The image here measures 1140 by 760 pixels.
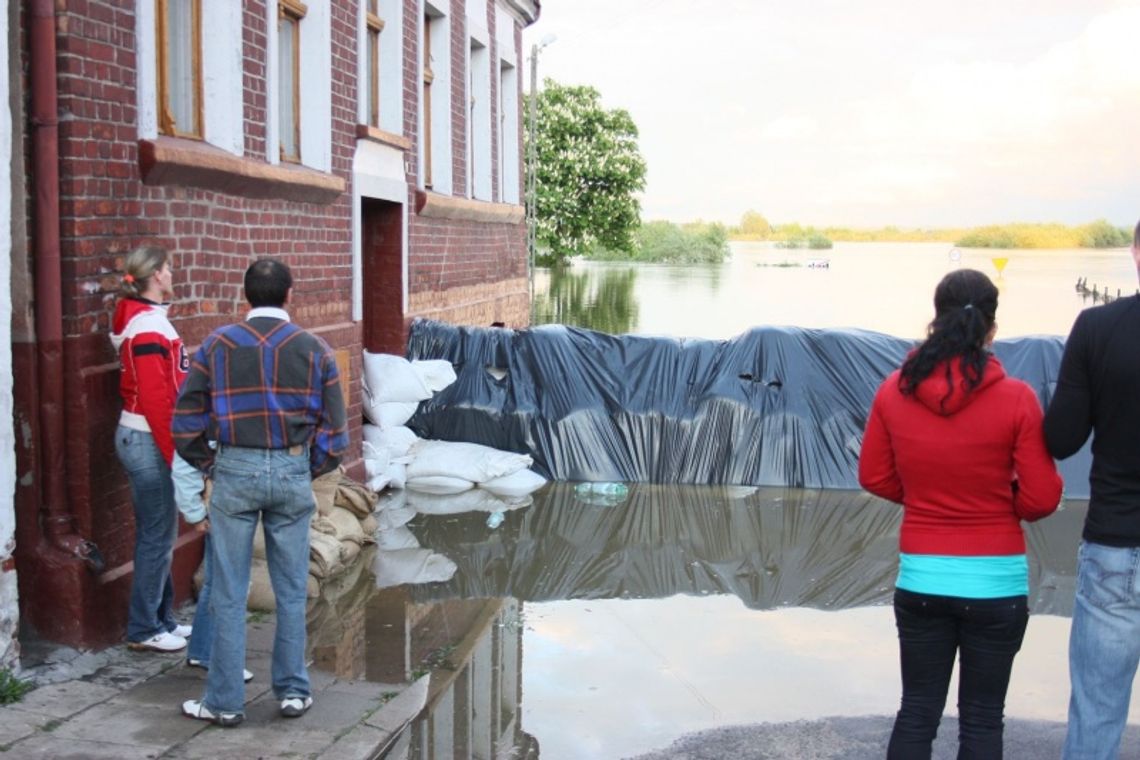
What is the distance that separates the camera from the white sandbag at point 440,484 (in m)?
10.7

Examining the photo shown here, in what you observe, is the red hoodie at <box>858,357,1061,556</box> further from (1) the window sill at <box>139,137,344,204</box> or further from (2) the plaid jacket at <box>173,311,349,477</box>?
(1) the window sill at <box>139,137,344,204</box>

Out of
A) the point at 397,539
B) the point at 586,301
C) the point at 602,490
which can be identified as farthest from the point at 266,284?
the point at 586,301

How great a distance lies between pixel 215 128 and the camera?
25.6 feet

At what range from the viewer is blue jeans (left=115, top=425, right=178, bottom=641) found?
595cm

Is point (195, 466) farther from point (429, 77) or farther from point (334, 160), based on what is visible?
point (429, 77)

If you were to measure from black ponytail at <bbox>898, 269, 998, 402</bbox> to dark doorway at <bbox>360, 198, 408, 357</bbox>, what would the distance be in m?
9.13

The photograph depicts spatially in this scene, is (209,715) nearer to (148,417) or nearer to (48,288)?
(148,417)

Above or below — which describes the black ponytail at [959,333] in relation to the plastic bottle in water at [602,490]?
above

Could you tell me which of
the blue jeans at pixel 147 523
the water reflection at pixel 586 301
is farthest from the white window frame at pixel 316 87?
the water reflection at pixel 586 301

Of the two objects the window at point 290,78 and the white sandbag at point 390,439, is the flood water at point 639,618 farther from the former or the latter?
the window at point 290,78

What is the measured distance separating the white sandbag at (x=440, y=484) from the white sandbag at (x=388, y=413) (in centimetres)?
66

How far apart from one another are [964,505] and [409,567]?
491 cm

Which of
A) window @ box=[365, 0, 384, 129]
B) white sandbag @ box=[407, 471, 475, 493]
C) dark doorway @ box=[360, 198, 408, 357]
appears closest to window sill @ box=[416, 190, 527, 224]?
dark doorway @ box=[360, 198, 408, 357]

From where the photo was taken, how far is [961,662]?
409 cm
